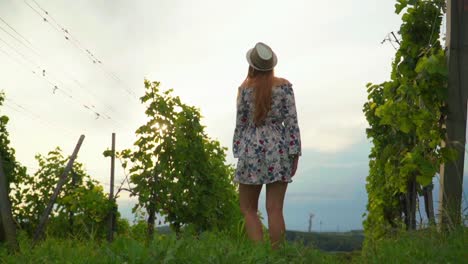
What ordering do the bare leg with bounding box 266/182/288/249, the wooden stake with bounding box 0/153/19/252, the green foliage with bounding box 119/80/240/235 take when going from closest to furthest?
the bare leg with bounding box 266/182/288/249, the wooden stake with bounding box 0/153/19/252, the green foliage with bounding box 119/80/240/235

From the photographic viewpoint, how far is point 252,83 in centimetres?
556

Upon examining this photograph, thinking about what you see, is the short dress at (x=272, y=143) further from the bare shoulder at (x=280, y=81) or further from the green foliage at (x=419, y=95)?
the green foliage at (x=419, y=95)

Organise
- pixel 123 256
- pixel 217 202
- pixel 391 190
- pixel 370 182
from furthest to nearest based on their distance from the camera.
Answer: pixel 370 182 < pixel 391 190 < pixel 217 202 < pixel 123 256

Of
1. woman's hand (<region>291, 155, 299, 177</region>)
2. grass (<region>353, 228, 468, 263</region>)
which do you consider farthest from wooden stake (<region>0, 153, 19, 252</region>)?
grass (<region>353, 228, 468, 263</region>)

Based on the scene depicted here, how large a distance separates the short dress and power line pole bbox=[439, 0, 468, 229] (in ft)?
6.11

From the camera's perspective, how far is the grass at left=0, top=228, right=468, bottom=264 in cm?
389

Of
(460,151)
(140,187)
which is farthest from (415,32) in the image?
(140,187)

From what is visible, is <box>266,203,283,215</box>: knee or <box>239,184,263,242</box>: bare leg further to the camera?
<box>239,184,263,242</box>: bare leg

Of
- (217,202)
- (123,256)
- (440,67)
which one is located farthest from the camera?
(217,202)

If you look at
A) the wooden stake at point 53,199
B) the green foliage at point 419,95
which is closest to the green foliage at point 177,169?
the wooden stake at point 53,199

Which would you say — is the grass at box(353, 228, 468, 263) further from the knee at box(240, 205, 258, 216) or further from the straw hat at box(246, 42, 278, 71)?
the straw hat at box(246, 42, 278, 71)

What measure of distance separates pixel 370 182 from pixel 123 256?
14383 millimetres

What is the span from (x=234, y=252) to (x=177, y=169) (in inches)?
324

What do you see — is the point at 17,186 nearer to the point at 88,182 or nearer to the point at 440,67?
the point at 88,182
